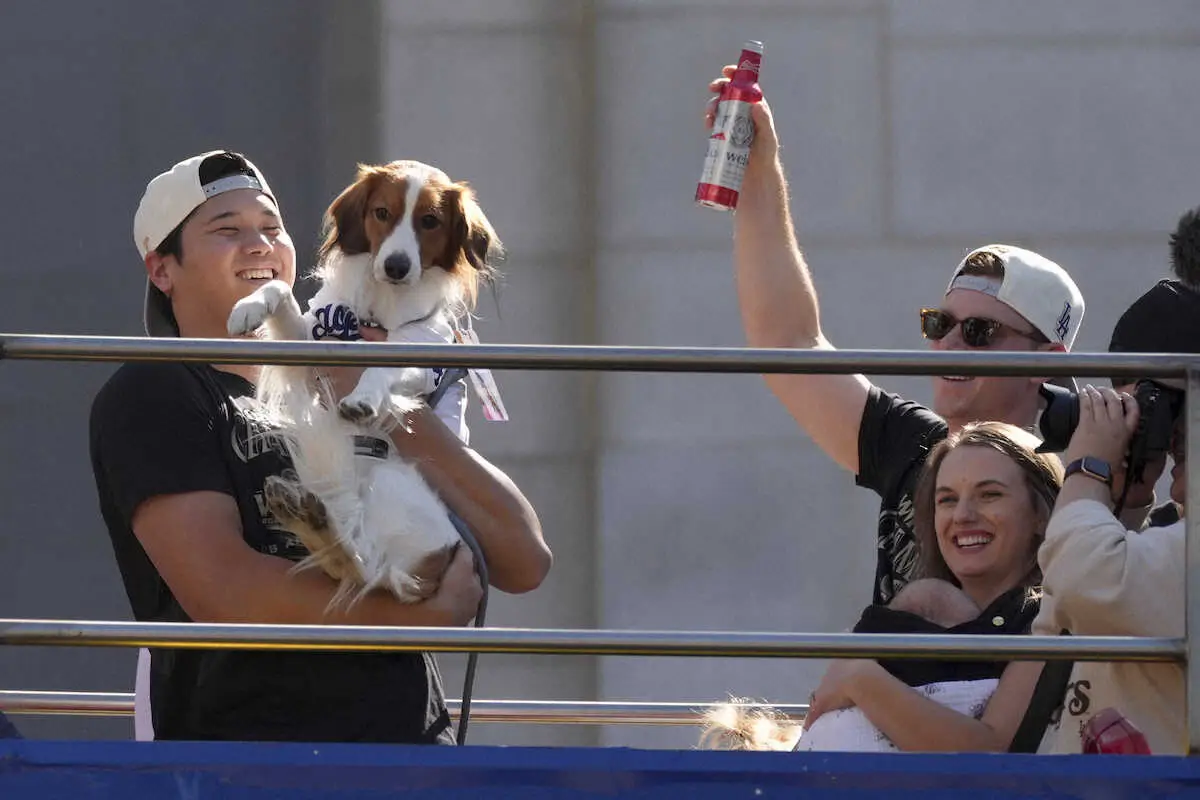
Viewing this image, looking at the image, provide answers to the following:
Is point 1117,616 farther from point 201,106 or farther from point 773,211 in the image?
point 201,106

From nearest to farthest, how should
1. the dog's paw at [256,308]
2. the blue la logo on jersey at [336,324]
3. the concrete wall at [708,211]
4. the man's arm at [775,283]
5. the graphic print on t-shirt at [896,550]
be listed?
the dog's paw at [256,308] → the graphic print on t-shirt at [896,550] → the blue la logo on jersey at [336,324] → the man's arm at [775,283] → the concrete wall at [708,211]

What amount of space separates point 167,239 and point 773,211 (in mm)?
1314

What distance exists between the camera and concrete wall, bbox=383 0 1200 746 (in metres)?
6.71

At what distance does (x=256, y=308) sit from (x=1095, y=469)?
151 cm

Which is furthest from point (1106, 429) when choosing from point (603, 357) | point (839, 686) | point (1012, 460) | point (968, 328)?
point (968, 328)

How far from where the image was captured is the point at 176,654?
3219 millimetres

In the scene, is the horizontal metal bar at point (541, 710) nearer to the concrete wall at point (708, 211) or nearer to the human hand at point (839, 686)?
the human hand at point (839, 686)

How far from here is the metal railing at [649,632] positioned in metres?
2.61

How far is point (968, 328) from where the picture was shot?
3.83m

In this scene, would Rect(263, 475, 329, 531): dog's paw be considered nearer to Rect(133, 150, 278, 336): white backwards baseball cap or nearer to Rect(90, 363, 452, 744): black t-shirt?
Rect(90, 363, 452, 744): black t-shirt

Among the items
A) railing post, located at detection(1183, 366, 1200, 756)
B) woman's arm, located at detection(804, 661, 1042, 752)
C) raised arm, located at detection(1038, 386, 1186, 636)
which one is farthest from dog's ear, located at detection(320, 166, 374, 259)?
railing post, located at detection(1183, 366, 1200, 756)

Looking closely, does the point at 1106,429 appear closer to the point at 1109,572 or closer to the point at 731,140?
the point at 1109,572

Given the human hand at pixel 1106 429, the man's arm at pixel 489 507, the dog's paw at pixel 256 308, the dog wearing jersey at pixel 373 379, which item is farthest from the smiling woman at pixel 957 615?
the dog's paw at pixel 256 308

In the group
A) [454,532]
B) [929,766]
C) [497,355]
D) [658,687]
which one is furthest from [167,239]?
[658,687]
